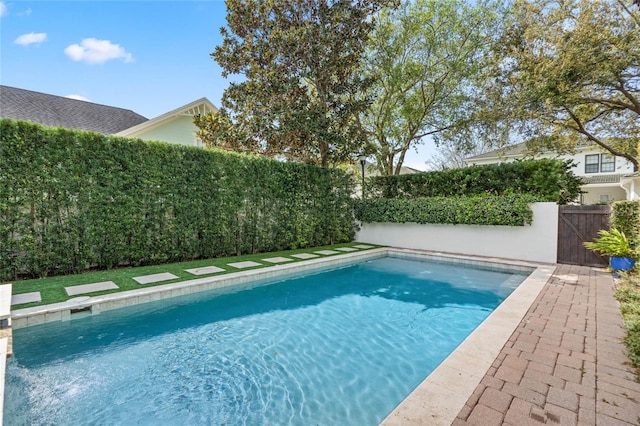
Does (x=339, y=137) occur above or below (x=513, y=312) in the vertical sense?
above

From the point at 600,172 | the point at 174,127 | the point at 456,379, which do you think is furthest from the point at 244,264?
the point at 600,172

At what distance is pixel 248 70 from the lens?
11.3m

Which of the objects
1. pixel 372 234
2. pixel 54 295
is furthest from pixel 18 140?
pixel 372 234

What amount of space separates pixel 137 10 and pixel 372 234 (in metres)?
11.8

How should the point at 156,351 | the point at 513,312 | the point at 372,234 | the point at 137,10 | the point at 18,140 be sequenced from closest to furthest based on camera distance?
the point at 156,351
the point at 513,312
the point at 18,140
the point at 137,10
the point at 372,234

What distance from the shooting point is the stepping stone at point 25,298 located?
15.4 feet

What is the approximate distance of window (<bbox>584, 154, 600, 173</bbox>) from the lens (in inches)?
776

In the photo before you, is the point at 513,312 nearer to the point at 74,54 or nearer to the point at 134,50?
the point at 134,50

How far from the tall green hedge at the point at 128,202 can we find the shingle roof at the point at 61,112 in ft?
21.3

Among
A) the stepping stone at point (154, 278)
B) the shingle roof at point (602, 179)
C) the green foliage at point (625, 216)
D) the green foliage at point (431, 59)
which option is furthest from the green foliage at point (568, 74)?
the stepping stone at point (154, 278)

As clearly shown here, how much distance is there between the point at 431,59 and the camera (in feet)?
41.8

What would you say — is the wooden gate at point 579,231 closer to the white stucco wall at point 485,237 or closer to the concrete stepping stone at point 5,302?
the white stucco wall at point 485,237

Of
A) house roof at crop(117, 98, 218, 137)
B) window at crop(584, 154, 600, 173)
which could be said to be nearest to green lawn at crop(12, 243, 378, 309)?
house roof at crop(117, 98, 218, 137)

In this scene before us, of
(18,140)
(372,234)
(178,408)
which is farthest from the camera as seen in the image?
(372,234)
